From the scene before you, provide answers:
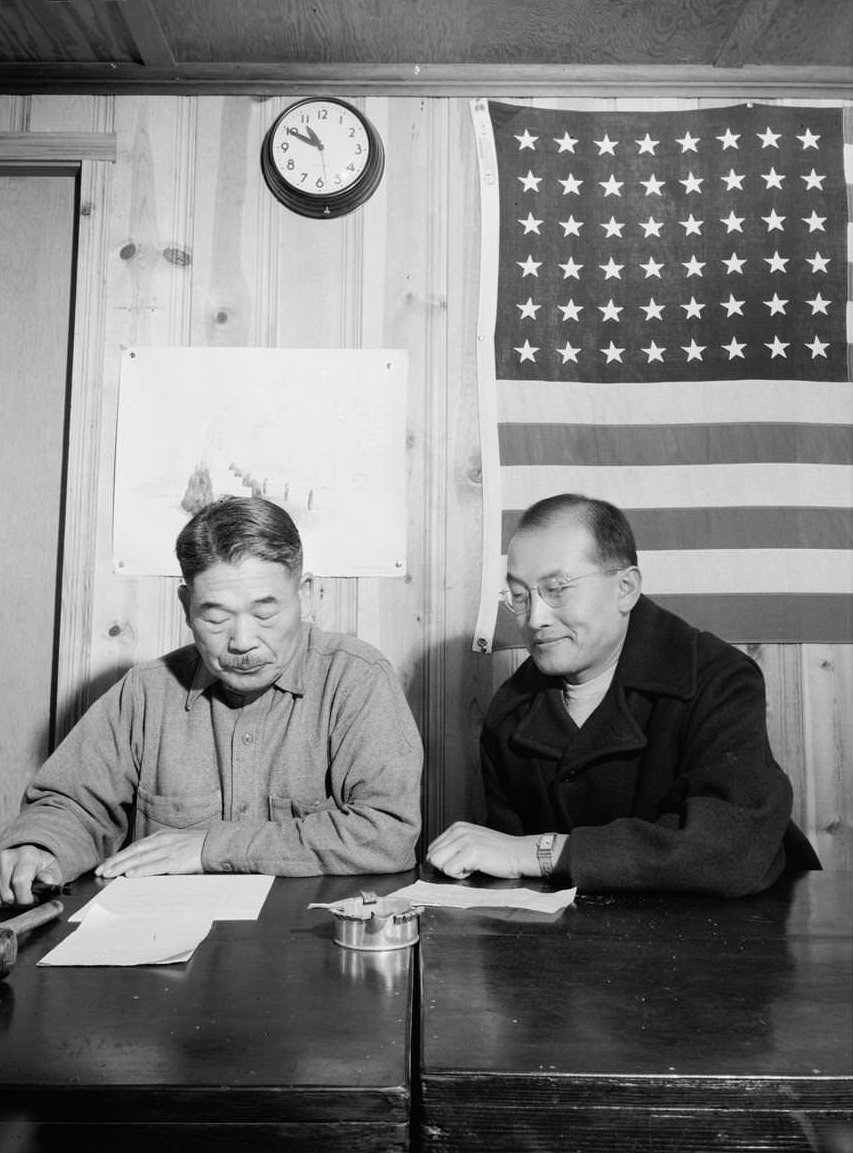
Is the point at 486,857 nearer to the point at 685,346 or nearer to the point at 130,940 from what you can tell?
the point at 130,940

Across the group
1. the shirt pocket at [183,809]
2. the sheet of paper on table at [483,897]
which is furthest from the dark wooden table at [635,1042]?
the shirt pocket at [183,809]

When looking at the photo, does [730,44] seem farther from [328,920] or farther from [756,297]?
[328,920]

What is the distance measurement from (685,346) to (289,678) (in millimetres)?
1691

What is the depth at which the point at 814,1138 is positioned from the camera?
936mm

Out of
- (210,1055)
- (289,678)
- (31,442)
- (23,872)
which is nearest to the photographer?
(210,1055)

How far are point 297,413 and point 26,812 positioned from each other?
1464 millimetres

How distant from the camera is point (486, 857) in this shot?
5.88 feet

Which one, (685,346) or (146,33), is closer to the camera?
(146,33)

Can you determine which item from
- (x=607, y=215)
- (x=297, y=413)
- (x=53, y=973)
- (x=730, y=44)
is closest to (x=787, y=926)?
(x=53, y=973)

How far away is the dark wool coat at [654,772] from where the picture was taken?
1.72 m

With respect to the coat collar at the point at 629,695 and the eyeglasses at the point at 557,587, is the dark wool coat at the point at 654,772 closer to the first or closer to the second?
the coat collar at the point at 629,695

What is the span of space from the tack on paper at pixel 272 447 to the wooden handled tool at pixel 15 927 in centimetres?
157

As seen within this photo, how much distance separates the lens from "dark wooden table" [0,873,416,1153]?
0.91 metres

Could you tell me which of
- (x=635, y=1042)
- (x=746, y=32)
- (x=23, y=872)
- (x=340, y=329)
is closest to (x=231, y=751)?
(x=23, y=872)
